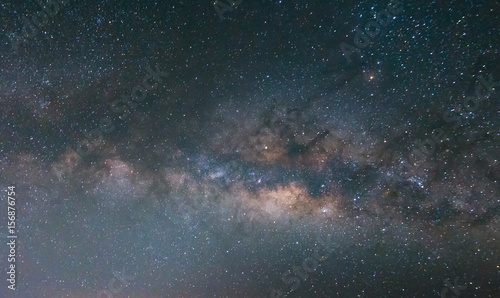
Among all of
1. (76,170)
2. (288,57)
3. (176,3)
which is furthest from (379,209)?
(76,170)

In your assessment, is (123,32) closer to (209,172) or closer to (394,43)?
(209,172)

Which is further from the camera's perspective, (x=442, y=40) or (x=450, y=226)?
(x=450, y=226)

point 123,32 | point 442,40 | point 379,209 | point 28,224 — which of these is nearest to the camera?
point 442,40

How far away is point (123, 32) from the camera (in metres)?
2.56

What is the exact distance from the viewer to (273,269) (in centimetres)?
327

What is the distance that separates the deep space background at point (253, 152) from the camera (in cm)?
238

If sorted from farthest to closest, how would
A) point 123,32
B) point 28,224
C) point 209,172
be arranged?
point 28,224 → point 209,172 → point 123,32

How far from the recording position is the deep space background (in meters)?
2.38

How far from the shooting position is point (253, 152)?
302 cm

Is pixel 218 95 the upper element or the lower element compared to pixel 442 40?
upper

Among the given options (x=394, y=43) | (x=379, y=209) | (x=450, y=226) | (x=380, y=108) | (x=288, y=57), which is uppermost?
(x=288, y=57)

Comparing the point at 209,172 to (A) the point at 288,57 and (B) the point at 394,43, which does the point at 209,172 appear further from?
(B) the point at 394,43

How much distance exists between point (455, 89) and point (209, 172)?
294 centimetres

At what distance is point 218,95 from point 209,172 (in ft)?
3.48
